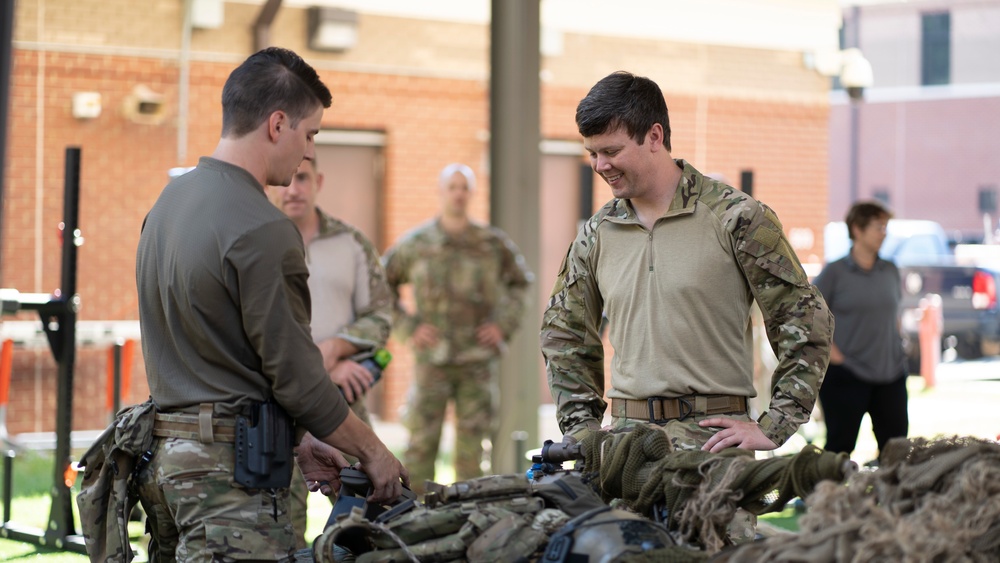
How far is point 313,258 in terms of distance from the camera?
17.6ft

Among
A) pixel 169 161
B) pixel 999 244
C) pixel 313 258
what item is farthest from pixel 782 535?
pixel 999 244

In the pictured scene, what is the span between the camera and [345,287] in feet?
17.7

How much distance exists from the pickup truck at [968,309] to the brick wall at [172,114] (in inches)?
235

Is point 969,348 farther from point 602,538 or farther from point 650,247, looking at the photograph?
point 602,538

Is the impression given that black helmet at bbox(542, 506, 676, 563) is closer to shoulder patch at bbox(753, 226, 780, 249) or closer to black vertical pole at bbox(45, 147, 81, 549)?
shoulder patch at bbox(753, 226, 780, 249)

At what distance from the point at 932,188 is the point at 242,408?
2981 centimetres

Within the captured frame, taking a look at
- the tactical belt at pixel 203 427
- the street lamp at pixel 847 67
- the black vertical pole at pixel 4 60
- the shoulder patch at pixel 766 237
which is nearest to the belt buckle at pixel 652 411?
the shoulder patch at pixel 766 237

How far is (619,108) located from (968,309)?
15641 millimetres

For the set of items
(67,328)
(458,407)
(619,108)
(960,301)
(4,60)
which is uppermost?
(4,60)

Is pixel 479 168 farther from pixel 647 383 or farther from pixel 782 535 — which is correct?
pixel 782 535

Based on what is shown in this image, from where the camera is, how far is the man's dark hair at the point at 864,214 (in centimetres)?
750

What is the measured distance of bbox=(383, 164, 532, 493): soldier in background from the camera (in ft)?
26.6

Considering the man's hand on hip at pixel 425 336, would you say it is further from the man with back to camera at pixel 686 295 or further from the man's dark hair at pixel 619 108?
the man's dark hair at pixel 619 108

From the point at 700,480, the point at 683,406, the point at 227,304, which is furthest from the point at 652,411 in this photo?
the point at 227,304
